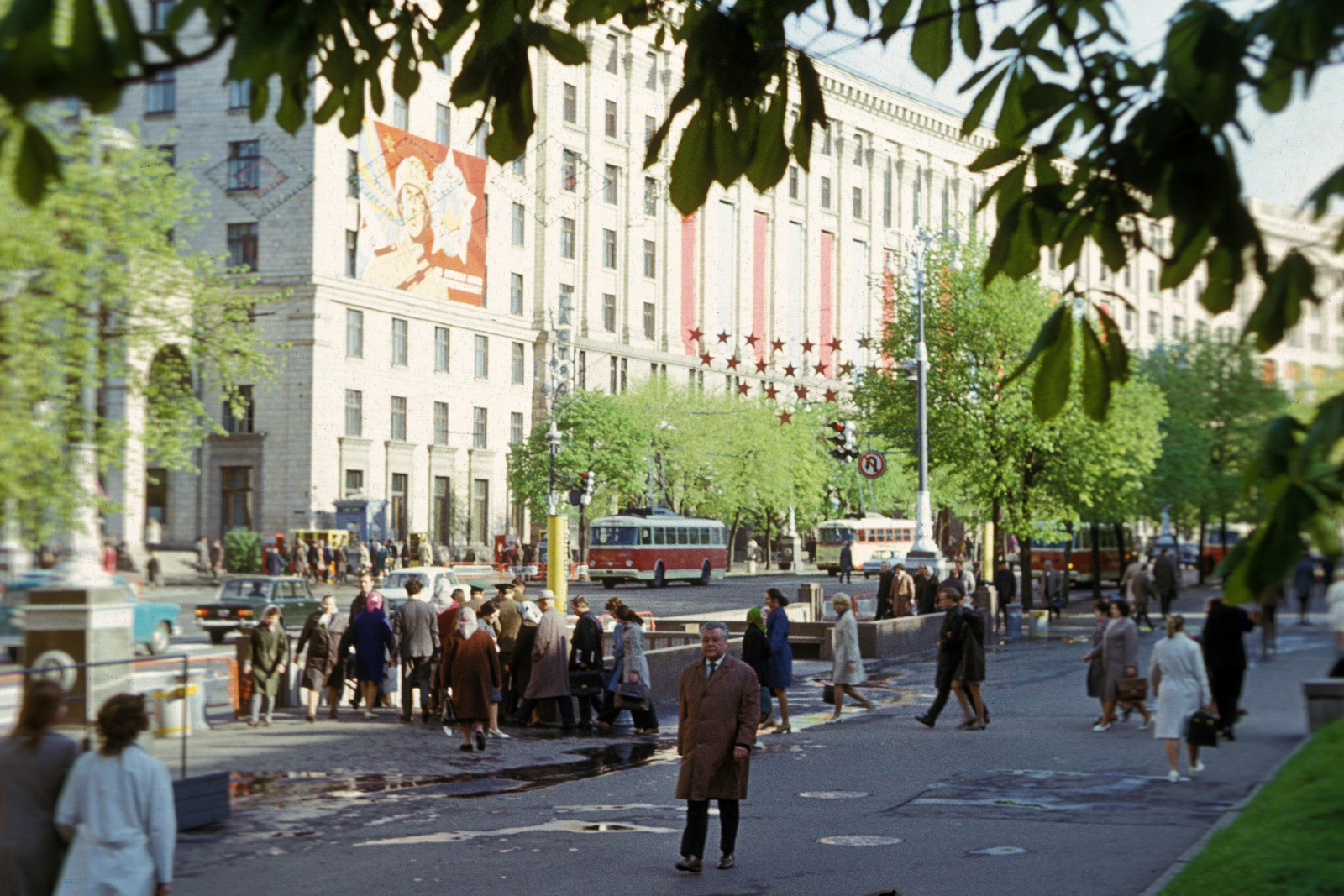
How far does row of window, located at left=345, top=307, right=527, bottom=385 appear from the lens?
5719 centimetres

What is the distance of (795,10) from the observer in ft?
14.3

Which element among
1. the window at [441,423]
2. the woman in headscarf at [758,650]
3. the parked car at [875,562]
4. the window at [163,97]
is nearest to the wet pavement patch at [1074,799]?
the woman in headscarf at [758,650]

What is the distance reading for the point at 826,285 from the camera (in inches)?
3162

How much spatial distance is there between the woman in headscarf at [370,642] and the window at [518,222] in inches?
1642

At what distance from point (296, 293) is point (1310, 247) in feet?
178

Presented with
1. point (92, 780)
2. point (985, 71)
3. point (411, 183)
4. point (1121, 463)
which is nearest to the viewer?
point (985, 71)

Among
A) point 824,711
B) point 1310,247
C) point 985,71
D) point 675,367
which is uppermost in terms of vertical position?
point 675,367

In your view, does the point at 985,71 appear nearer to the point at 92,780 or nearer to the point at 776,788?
the point at 92,780

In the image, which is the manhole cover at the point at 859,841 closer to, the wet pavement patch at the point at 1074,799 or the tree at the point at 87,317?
the wet pavement patch at the point at 1074,799

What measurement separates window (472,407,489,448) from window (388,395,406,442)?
4.50 m

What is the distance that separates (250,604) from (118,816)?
2874cm

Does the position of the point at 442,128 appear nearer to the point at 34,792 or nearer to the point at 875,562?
the point at 875,562

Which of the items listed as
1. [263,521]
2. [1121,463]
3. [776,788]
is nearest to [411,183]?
[263,521]

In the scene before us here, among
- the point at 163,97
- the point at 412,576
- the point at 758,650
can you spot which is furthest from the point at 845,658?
the point at 163,97
